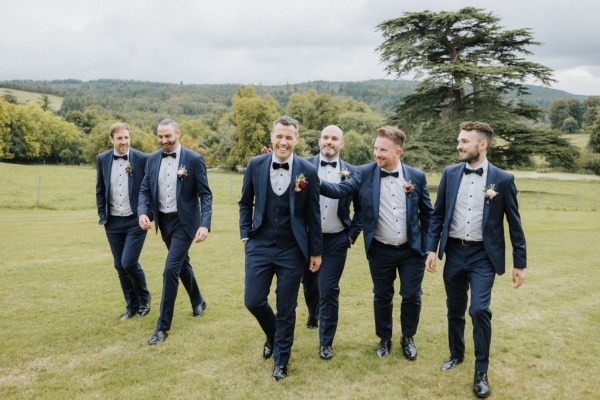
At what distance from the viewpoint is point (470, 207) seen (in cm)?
479

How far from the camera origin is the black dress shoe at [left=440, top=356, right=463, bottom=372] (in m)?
4.96

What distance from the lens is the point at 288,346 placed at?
15.7 ft

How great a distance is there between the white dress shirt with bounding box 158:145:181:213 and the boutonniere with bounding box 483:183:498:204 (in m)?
3.70

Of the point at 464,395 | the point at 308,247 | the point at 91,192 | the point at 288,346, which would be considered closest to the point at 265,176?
the point at 308,247

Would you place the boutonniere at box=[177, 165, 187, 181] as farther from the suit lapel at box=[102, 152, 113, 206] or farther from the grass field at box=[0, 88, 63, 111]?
the grass field at box=[0, 88, 63, 111]

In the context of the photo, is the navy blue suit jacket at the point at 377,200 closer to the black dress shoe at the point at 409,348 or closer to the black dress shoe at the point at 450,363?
the black dress shoe at the point at 409,348

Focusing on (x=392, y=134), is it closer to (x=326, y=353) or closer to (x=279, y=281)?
(x=279, y=281)

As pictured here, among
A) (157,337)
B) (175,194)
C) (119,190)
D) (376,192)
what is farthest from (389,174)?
(119,190)

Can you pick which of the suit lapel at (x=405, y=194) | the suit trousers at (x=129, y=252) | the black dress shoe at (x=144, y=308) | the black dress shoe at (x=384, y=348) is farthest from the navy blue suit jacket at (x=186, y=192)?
the black dress shoe at (x=384, y=348)

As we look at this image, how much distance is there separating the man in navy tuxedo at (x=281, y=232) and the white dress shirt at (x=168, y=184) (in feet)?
5.03

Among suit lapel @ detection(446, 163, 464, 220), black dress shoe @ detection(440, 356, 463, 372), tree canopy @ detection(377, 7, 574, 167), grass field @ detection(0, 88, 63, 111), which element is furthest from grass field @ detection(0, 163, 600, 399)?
Answer: grass field @ detection(0, 88, 63, 111)

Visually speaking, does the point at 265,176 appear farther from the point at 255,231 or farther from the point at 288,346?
the point at 288,346

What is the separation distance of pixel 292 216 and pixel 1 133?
2850 inches

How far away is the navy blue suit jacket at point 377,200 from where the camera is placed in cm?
515
